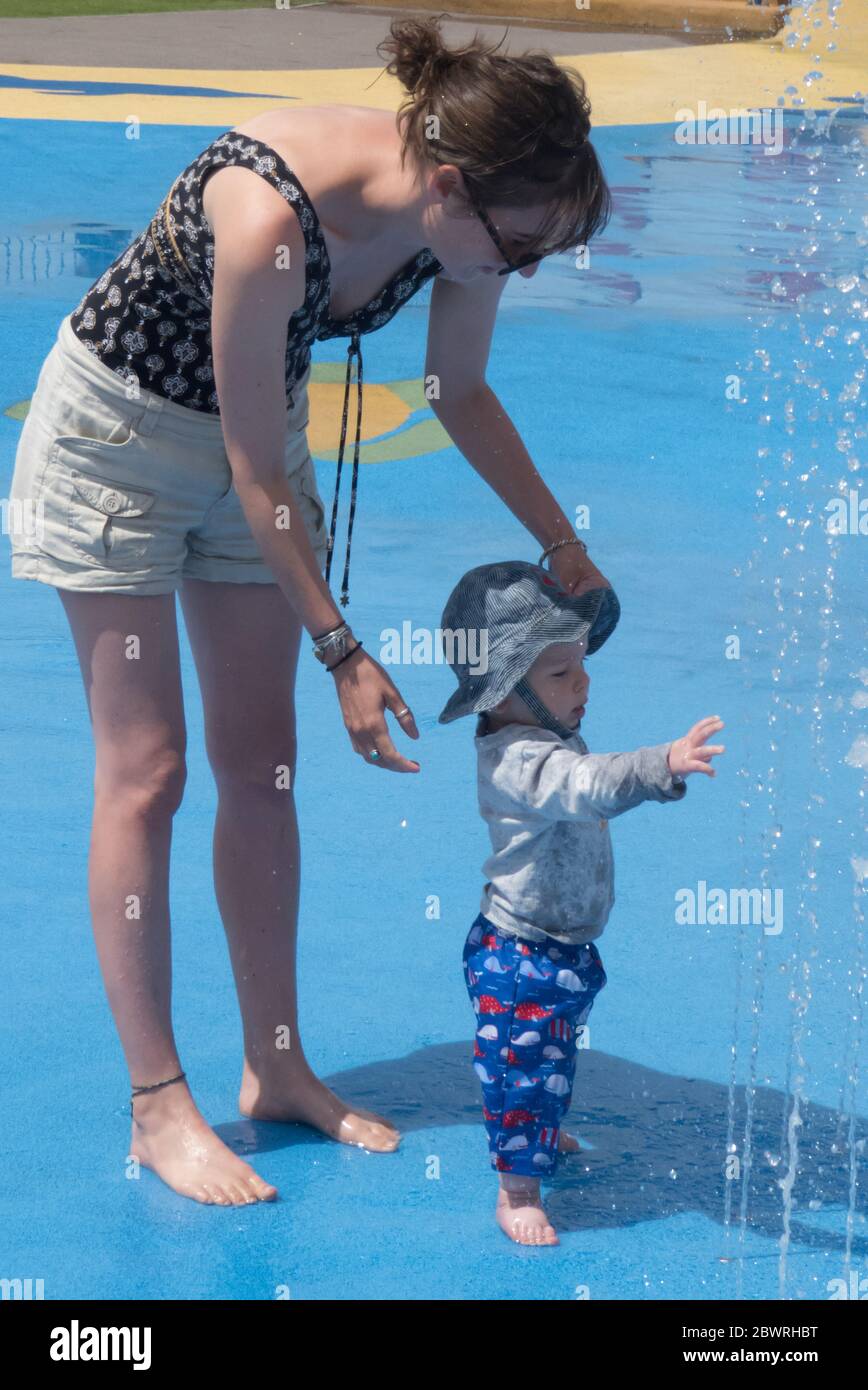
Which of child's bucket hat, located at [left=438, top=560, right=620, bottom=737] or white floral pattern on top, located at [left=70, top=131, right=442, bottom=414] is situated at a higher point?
white floral pattern on top, located at [left=70, top=131, right=442, bottom=414]

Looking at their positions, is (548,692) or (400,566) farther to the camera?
(400,566)

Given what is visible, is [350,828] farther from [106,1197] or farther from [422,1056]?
[106,1197]

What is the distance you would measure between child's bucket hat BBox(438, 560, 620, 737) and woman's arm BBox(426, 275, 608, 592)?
0.14 m

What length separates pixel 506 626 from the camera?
97.2 inches

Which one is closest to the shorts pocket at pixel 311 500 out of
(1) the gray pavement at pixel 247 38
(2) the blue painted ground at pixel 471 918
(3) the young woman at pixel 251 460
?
Answer: (3) the young woman at pixel 251 460

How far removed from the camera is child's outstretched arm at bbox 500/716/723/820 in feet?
7.04

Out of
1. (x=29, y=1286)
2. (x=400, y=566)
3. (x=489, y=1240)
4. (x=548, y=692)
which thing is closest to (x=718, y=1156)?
(x=489, y=1240)

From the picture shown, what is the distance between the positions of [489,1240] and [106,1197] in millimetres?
580

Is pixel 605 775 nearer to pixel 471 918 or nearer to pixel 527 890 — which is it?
pixel 527 890

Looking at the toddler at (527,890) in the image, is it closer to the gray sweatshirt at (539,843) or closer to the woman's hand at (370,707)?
the gray sweatshirt at (539,843)

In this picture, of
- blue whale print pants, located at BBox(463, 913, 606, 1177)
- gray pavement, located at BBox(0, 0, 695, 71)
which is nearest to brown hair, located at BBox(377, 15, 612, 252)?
blue whale print pants, located at BBox(463, 913, 606, 1177)

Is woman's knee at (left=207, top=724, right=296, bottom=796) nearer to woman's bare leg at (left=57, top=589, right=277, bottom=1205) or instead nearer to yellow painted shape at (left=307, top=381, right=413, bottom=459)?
woman's bare leg at (left=57, top=589, right=277, bottom=1205)

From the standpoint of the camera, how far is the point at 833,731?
4367mm
